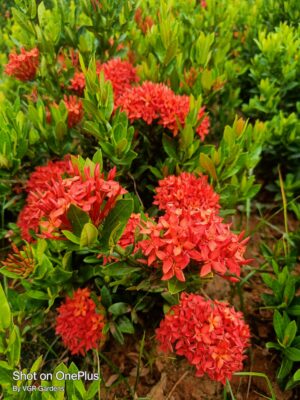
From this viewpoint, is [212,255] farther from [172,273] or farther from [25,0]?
[25,0]

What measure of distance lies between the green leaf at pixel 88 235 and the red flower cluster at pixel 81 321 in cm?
73

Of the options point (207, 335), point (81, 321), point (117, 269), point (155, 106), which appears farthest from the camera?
point (155, 106)

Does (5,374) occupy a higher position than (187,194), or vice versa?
(187,194)

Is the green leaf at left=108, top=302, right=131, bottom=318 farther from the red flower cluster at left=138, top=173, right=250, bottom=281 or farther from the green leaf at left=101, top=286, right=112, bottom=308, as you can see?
the red flower cluster at left=138, top=173, right=250, bottom=281

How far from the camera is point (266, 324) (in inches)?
77.9

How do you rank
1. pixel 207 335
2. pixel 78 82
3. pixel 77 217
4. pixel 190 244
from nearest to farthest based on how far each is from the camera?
pixel 77 217
pixel 190 244
pixel 207 335
pixel 78 82

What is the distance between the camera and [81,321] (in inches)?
64.2

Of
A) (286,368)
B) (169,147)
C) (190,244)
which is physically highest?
(190,244)

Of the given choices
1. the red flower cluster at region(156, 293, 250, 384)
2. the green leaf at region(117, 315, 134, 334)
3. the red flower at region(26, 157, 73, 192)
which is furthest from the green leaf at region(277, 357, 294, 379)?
the red flower at region(26, 157, 73, 192)

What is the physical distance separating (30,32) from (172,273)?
1.59 metres

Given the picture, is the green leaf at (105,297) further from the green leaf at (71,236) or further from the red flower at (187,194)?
the green leaf at (71,236)

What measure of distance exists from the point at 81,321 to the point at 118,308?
177mm

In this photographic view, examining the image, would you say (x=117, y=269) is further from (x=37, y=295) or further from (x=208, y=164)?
(x=208, y=164)

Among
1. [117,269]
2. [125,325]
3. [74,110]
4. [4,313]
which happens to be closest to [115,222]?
[117,269]
